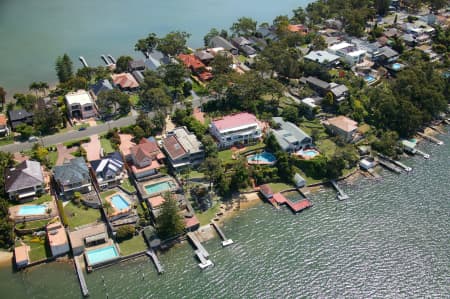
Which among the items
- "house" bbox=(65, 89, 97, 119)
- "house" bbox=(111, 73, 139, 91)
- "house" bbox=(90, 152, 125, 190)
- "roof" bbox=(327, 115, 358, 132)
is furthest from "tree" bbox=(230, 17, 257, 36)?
"house" bbox=(90, 152, 125, 190)

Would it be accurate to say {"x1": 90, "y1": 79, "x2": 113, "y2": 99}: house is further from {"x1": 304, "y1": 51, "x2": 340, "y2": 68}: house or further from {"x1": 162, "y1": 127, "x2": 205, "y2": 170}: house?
{"x1": 304, "y1": 51, "x2": 340, "y2": 68}: house

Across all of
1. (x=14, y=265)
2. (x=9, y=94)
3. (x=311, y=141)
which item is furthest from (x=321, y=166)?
(x=9, y=94)

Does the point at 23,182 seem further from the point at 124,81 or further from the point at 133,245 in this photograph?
the point at 124,81

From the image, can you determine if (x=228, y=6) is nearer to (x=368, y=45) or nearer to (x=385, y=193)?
(x=368, y=45)

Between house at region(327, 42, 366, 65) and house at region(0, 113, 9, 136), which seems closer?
house at region(0, 113, 9, 136)

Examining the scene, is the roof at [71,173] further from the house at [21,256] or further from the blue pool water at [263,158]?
the blue pool water at [263,158]

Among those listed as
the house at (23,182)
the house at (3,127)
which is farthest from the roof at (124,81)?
the house at (23,182)
